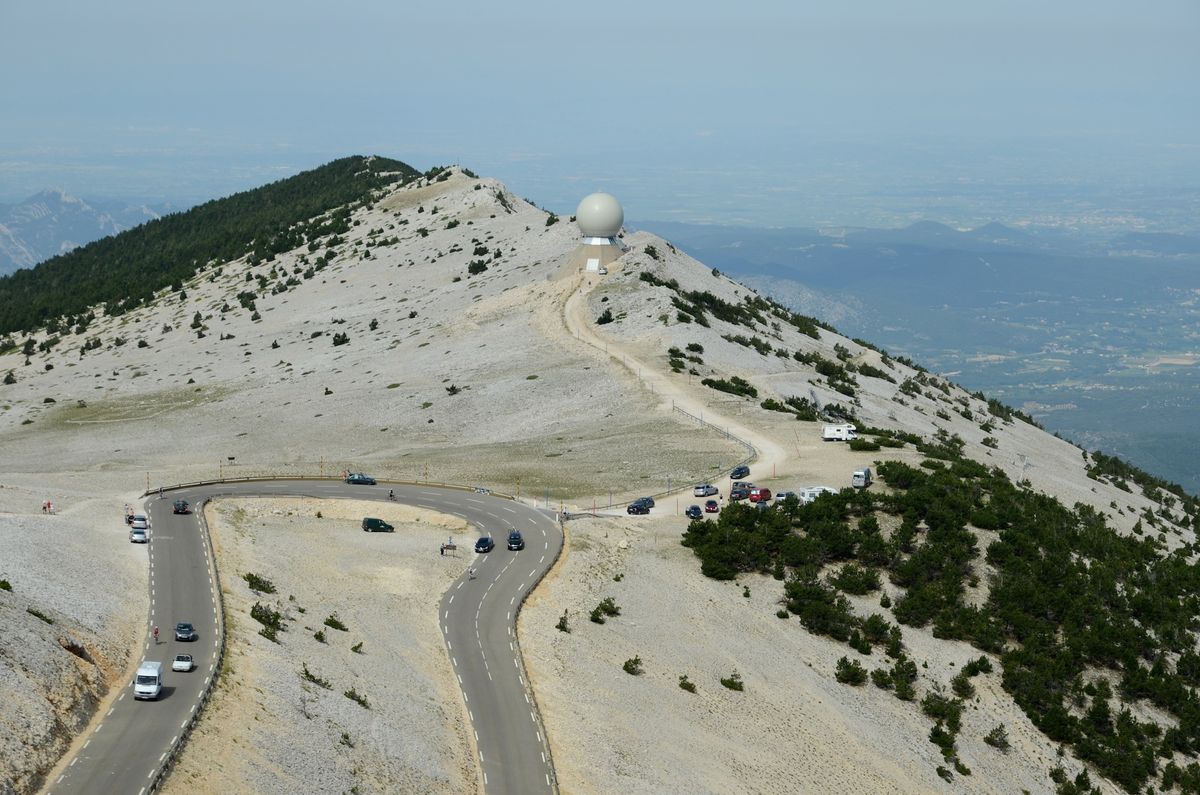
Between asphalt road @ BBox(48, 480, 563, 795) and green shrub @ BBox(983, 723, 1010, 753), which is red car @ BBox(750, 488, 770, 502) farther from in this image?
green shrub @ BBox(983, 723, 1010, 753)

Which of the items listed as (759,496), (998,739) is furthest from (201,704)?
(759,496)

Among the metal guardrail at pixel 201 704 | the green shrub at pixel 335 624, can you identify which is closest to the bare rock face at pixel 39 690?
the metal guardrail at pixel 201 704

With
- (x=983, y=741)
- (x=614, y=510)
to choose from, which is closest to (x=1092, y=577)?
(x=983, y=741)

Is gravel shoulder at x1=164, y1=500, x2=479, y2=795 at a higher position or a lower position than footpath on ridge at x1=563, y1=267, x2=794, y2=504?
lower

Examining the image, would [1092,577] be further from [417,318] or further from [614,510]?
[417,318]

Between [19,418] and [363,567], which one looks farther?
[19,418]

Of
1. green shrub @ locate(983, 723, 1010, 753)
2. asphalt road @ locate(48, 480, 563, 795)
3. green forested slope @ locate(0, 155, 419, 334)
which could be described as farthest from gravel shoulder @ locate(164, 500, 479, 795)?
green forested slope @ locate(0, 155, 419, 334)
